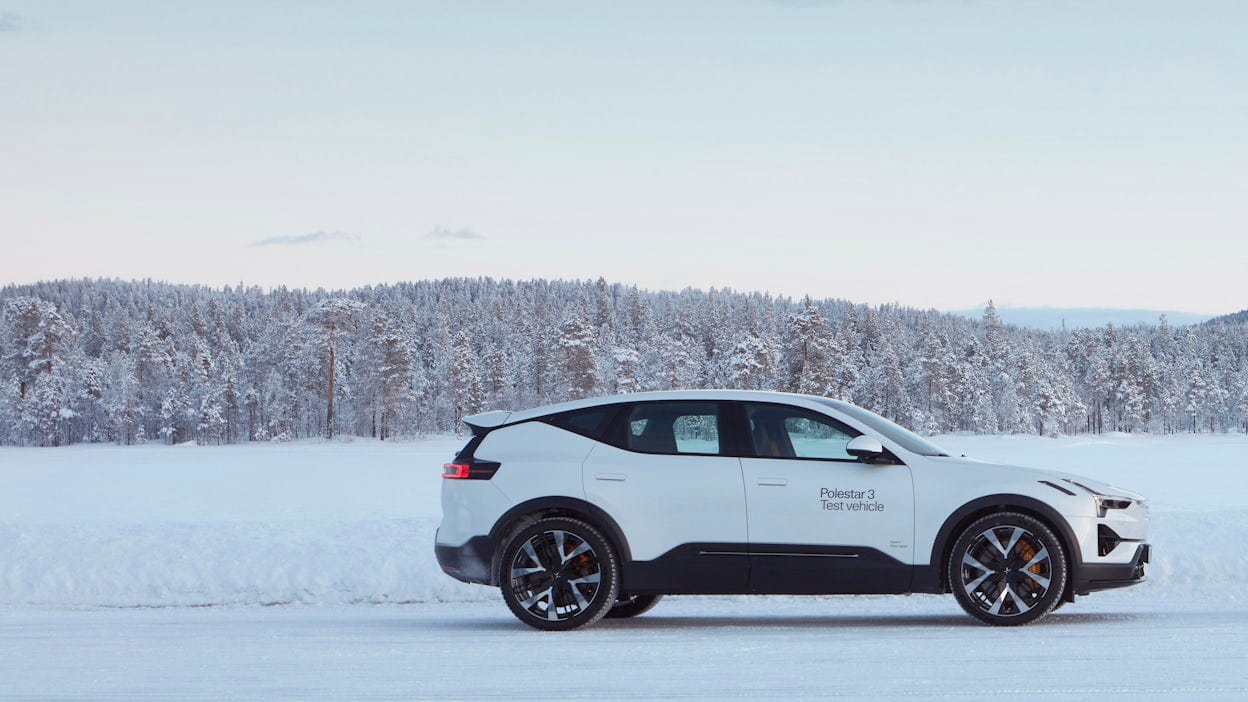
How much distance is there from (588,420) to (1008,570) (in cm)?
335

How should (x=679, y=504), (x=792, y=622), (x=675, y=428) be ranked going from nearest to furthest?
(x=679, y=504) → (x=675, y=428) → (x=792, y=622)

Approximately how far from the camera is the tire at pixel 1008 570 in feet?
30.1

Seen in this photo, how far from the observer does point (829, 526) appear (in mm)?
9219

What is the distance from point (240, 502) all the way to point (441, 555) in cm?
2112

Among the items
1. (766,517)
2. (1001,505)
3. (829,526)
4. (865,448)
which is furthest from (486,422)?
(1001,505)

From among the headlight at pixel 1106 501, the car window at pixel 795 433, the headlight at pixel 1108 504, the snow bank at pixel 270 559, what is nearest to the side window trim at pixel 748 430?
the car window at pixel 795 433

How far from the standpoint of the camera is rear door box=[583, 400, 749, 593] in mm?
9297

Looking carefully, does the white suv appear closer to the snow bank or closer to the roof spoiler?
the roof spoiler

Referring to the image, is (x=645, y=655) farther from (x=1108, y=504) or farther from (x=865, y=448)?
(x=1108, y=504)

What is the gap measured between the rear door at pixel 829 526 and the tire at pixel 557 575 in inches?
46.4

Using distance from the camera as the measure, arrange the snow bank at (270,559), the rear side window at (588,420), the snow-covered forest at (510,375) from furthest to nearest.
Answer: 1. the snow-covered forest at (510,375)
2. the snow bank at (270,559)
3. the rear side window at (588,420)

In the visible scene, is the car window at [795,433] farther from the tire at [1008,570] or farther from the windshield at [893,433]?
the tire at [1008,570]

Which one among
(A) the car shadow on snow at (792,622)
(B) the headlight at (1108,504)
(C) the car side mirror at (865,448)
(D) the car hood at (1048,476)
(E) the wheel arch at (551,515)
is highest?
(C) the car side mirror at (865,448)

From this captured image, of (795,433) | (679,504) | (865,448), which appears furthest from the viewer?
(795,433)
